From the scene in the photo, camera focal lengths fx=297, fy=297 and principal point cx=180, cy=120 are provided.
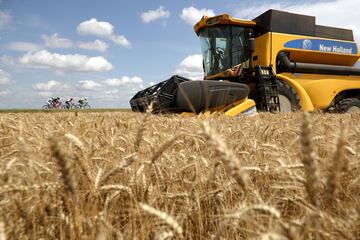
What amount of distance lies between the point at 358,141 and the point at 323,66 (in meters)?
8.16

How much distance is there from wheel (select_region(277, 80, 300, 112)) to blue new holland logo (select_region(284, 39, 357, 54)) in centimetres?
131

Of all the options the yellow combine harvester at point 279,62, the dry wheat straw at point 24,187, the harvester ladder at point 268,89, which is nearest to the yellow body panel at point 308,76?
the yellow combine harvester at point 279,62

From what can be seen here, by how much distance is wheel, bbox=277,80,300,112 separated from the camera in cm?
756

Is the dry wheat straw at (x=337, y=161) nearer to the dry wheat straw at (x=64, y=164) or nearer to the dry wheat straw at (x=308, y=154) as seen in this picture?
the dry wheat straw at (x=308, y=154)

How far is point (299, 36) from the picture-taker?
27.9 ft

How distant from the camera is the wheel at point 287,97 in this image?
7559 mm

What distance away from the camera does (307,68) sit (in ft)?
27.7

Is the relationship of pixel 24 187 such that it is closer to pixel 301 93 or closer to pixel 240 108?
pixel 240 108

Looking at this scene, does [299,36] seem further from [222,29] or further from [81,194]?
[81,194]

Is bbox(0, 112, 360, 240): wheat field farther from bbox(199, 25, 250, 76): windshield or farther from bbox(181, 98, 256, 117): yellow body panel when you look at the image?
bbox(199, 25, 250, 76): windshield

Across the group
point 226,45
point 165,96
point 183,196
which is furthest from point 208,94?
point 183,196

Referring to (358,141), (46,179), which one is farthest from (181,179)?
(358,141)

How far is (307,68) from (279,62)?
0.88 metres

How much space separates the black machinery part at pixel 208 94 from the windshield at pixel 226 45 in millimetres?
2052
